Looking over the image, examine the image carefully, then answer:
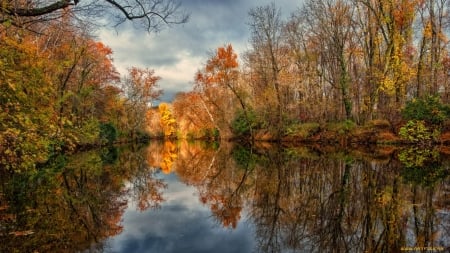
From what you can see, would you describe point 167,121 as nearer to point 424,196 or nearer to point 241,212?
point 241,212

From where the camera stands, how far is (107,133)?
4091 centimetres

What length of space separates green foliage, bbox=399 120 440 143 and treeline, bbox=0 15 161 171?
795 inches

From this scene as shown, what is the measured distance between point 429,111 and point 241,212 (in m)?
20.9

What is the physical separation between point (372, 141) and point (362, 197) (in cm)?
2138

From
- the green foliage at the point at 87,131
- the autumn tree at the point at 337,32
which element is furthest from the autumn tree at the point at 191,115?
the green foliage at the point at 87,131

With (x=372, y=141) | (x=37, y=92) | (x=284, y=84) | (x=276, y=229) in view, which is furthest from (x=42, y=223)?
(x=284, y=84)

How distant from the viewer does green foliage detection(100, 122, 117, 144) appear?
38.4 m

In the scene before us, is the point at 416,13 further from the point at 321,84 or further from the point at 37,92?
the point at 37,92

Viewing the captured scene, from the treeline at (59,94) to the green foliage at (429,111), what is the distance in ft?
67.5

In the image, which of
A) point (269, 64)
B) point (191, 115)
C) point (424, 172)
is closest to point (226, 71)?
point (269, 64)

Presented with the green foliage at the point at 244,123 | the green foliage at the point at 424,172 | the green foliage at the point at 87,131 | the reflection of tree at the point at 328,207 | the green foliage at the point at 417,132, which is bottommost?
the reflection of tree at the point at 328,207

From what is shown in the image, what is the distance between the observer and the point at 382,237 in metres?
5.98

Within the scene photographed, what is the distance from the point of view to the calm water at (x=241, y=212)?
245 inches

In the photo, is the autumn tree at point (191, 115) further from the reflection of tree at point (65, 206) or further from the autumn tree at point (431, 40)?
the reflection of tree at point (65, 206)
